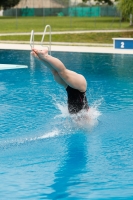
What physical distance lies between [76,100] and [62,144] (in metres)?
1.12

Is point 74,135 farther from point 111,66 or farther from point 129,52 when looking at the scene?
point 129,52

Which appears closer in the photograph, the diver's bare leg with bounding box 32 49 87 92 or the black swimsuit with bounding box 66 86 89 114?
the diver's bare leg with bounding box 32 49 87 92

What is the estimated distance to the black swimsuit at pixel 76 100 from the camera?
10.0 metres

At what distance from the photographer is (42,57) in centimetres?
891

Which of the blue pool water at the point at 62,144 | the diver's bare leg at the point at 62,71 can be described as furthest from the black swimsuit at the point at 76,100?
the blue pool water at the point at 62,144

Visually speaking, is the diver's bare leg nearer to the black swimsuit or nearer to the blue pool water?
the black swimsuit

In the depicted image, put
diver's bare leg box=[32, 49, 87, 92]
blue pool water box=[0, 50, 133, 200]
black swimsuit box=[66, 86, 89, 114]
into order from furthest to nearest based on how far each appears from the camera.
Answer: black swimsuit box=[66, 86, 89, 114] < diver's bare leg box=[32, 49, 87, 92] < blue pool water box=[0, 50, 133, 200]

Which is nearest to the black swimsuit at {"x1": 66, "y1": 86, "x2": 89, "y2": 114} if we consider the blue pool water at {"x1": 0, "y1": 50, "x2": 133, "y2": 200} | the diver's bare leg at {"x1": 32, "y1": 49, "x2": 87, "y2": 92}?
the diver's bare leg at {"x1": 32, "y1": 49, "x2": 87, "y2": 92}

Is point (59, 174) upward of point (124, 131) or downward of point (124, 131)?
downward

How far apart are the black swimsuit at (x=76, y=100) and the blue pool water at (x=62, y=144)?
39 cm

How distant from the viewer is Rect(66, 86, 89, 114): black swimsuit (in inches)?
396

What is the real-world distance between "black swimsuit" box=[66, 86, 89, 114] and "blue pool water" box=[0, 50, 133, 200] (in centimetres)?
39

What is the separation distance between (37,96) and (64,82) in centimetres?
451

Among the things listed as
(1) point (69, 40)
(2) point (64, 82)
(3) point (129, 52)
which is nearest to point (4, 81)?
(2) point (64, 82)
